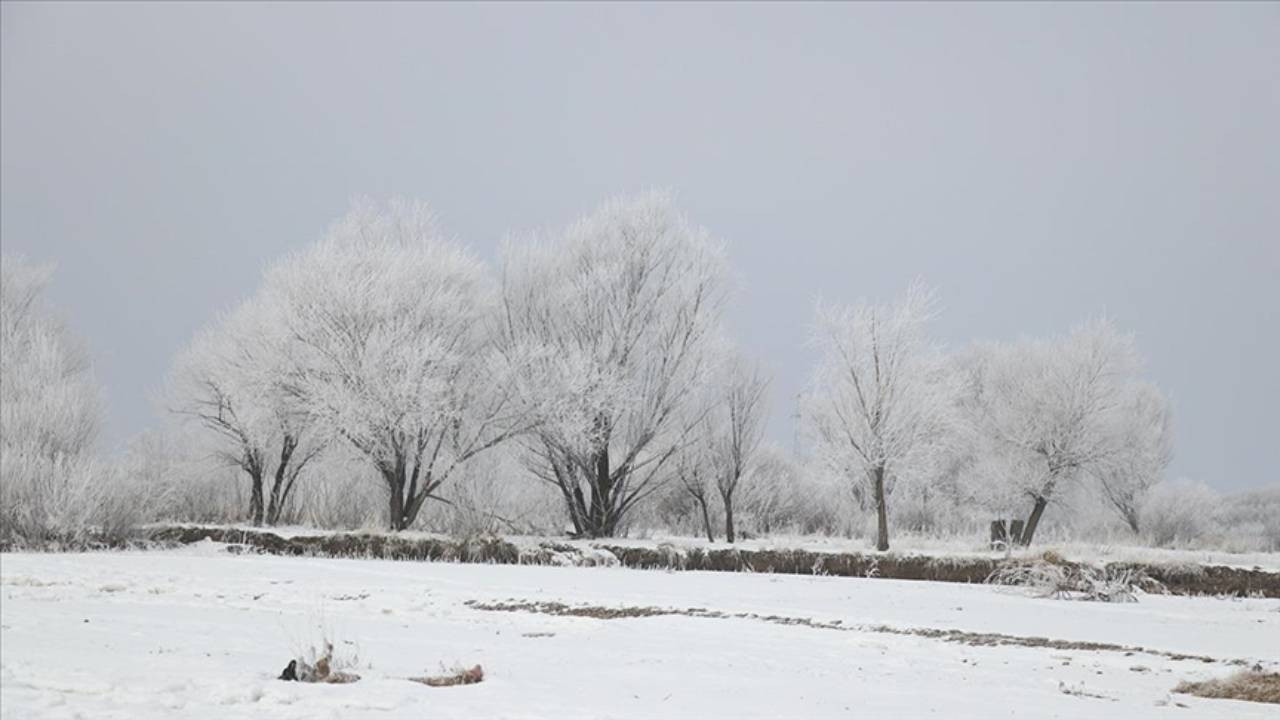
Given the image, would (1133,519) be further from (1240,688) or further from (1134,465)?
(1240,688)

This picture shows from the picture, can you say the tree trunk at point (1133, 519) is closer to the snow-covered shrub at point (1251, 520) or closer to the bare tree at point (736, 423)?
the snow-covered shrub at point (1251, 520)

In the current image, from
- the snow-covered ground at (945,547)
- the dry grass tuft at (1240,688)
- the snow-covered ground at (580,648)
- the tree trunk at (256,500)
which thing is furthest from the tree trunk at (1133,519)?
the dry grass tuft at (1240,688)

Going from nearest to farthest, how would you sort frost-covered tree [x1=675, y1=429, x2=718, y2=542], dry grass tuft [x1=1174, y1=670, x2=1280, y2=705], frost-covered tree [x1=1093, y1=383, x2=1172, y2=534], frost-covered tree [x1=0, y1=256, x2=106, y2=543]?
dry grass tuft [x1=1174, y1=670, x2=1280, y2=705] < frost-covered tree [x1=0, y1=256, x2=106, y2=543] < frost-covered tree [x1=675, y1=429, x2=718, y2=542] < frost-covered tree [x1=1093, y1=383, x2=1172, y2=534]

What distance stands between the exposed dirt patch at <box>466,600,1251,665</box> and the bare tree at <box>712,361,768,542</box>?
15.4m

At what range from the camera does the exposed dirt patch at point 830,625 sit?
1123cm

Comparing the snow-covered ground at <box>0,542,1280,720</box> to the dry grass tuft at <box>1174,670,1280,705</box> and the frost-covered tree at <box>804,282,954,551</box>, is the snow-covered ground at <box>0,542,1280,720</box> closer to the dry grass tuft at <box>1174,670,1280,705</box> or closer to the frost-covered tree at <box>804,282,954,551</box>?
the dry grass tuft at <box>1174,670,1280,705</box>

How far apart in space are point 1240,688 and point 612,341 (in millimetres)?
21556

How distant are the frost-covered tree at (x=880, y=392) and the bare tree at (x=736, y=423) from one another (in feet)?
5.59

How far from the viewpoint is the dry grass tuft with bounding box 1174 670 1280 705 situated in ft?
27.9

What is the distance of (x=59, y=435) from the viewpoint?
90.0ft

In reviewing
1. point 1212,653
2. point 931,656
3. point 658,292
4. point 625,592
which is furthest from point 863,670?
point 658,292

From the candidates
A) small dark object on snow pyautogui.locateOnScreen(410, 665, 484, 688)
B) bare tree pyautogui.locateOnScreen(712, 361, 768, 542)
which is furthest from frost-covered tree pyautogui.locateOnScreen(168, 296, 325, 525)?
small dark object on snow pyautogui.locateOnScreen(410, 665, 484, 688)

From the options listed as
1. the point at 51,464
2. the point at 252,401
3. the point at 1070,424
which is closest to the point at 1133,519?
the point at 1070,424

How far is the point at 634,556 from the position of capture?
23812 mm
